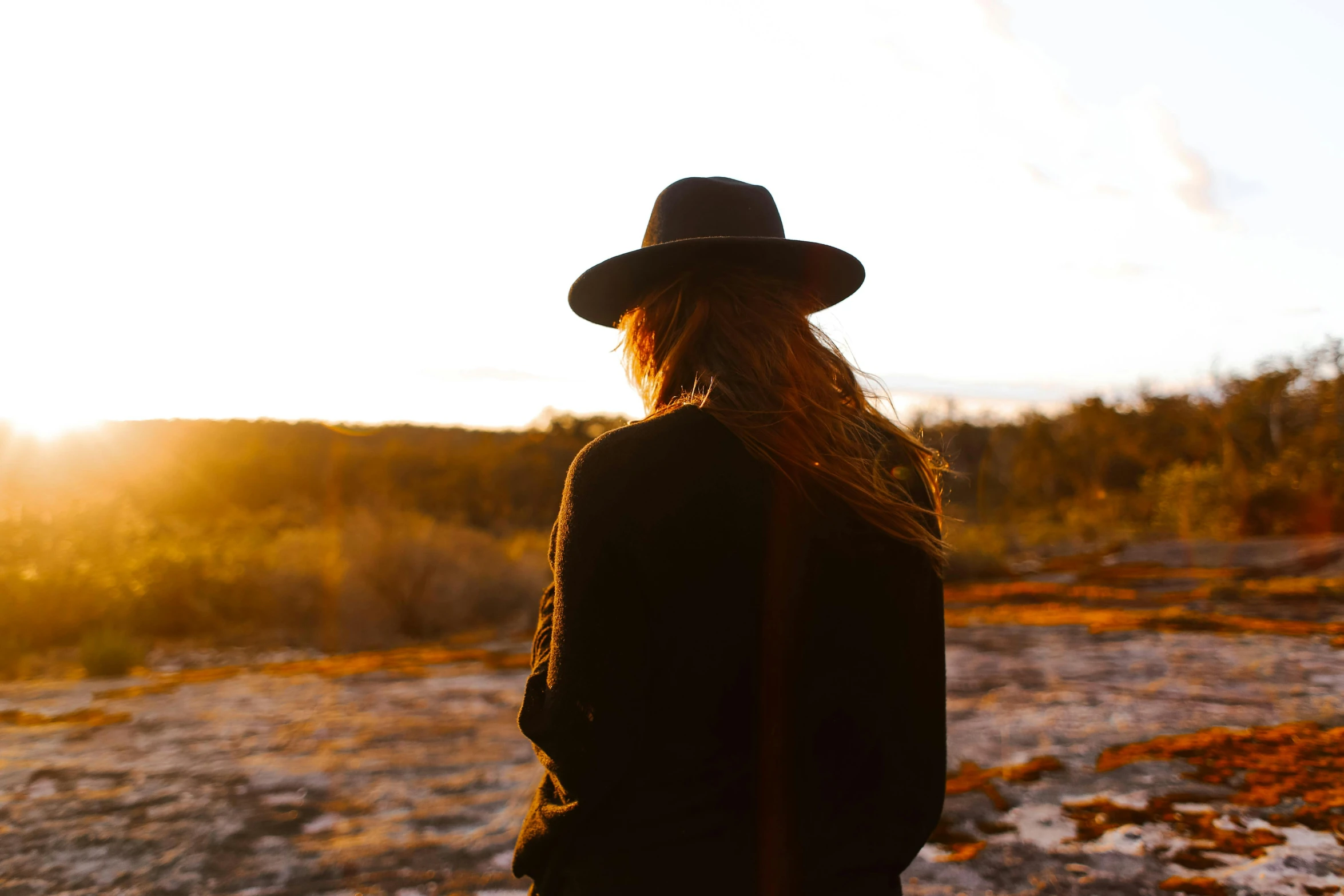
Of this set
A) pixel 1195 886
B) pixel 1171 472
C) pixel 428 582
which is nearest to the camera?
pixel 1195 886

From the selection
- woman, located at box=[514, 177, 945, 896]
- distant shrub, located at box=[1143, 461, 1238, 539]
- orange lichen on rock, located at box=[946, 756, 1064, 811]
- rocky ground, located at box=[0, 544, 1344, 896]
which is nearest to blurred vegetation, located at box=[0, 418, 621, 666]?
rocky ground, located at box=[0, 544, 1344, 896]

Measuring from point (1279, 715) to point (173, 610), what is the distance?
33.5 feet

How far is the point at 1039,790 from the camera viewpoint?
12.3 feet

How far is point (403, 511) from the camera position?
14.3m

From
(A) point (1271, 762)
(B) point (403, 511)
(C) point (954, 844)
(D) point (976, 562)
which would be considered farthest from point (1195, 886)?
(B) point (403, 511)

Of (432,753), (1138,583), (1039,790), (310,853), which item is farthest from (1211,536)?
(310,853)

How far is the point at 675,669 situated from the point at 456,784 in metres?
3.53

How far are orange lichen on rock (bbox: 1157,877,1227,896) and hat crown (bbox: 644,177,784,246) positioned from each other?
260 cm

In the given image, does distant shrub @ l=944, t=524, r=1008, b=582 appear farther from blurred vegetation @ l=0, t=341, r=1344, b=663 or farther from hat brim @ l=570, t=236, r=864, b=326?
hat brim @ l=570, t=236, r=864, b=326

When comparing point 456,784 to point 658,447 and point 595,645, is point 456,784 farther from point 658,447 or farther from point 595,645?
point 658,447

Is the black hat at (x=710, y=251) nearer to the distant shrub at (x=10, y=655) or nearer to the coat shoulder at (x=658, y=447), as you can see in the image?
the coat shoulder at (x=658, y=447)

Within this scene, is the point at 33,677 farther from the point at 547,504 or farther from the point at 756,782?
the point at 547,504

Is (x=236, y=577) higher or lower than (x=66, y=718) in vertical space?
higher

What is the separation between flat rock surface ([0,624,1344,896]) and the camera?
120 inches
